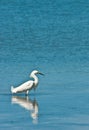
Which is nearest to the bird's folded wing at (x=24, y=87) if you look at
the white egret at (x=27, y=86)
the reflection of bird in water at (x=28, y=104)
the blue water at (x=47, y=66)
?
the white egret at (x=27, y=86)

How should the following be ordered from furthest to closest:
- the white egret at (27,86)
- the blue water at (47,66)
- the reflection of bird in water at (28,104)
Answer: the white egret at (27,86), the reflection of bird in water at (28,104), the blue water at (47,66)

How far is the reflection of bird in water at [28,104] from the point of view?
1692cm

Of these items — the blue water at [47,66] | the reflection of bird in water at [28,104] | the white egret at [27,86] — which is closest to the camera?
the blue water at [47,66]

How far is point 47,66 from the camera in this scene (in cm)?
2367

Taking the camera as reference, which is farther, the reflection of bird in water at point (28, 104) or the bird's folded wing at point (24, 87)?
the bird's folded wing at point (24, 87)

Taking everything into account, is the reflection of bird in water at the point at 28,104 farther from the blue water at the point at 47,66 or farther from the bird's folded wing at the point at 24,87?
the bird's folded wing at the point at 24,87

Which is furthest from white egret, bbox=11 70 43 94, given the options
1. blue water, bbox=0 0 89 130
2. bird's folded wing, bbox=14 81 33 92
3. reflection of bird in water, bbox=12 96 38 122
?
reflection of bird in water, bbox=12 96 38 122

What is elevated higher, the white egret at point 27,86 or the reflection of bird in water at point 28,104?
the white egret at point 27,86

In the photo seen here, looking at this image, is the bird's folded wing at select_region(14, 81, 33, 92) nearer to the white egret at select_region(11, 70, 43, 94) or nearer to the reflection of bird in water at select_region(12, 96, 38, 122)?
the white egret at select_region(11, 70, 43, 94)

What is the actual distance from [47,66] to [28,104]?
5540 mm

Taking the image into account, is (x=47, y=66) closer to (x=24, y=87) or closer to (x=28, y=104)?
(x=24, y=87)

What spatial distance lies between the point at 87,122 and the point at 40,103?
7.21 ft

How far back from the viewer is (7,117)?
16.5 metres

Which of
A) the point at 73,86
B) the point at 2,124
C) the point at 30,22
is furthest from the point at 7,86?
the point at 30,22
